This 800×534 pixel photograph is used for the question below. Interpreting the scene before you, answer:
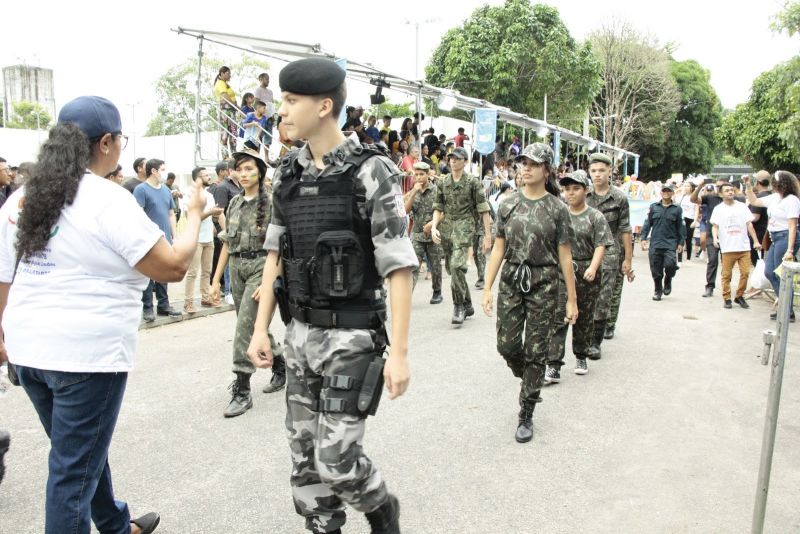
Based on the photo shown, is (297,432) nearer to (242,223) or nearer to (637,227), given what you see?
(242,223)

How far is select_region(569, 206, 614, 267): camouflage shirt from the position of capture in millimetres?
6255

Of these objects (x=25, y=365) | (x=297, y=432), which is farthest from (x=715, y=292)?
(x=25, y=365)

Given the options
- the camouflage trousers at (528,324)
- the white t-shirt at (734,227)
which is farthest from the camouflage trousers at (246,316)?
the white t-shirt at (734,227)

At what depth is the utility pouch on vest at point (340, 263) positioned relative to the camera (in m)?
2.58

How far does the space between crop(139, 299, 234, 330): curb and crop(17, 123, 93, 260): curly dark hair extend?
20.3 feet

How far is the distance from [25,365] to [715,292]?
12.1 metres

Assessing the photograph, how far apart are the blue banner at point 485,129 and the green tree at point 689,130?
36.1 meters

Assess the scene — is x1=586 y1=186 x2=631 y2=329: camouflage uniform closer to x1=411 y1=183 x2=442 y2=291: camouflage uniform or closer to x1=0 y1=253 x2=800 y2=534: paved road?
x1=0 y1=253 x2=800 y2=534: paved road

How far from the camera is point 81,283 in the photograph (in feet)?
7.91

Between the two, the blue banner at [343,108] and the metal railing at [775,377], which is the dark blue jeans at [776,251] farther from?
the metal railing at [775,377]

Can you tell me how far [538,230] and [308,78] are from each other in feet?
8.69

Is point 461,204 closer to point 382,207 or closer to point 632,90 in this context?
point 382,207

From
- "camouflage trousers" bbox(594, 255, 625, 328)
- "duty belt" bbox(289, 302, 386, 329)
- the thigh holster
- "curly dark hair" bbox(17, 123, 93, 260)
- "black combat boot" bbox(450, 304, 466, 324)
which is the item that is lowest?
"black combat boot" bbox(450, 304, 466, 324)

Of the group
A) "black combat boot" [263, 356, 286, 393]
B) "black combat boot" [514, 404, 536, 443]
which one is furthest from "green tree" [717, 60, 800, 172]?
"black combat boot" [263, 356, 286, 393]
